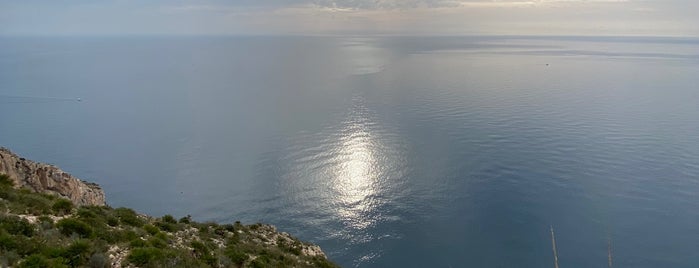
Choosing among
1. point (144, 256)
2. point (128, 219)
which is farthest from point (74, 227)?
point (128, 219)

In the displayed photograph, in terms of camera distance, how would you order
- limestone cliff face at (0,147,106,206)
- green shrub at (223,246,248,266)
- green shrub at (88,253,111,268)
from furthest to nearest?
limestone cliff face at (0,147,106,206), green shrub at (223,246,248,266), green shrub at (88,253,111,268)

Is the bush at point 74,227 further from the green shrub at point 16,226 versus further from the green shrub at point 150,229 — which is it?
the green shrub at point 150,229

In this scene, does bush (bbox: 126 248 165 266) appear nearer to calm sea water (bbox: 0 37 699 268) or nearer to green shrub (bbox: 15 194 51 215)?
green shrub (bbox: 15 194 51 215)

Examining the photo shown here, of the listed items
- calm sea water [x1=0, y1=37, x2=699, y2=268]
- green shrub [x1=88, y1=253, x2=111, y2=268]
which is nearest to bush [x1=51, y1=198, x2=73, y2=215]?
green shrub [x1=88, y1=253, x2=111, y2=268]

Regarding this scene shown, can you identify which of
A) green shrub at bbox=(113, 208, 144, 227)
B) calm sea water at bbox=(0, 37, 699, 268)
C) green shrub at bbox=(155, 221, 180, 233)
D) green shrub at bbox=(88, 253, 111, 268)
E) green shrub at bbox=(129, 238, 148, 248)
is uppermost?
green shrub at bbox=(88, 253, 111, 268)

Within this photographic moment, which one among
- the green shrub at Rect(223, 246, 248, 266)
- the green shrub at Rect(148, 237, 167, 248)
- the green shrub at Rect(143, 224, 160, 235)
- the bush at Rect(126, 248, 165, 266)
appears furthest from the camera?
the green shrub at Rect(223, 246, 248, 266)

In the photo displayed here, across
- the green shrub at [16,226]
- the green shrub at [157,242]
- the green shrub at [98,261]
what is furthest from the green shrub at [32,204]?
the green shrub at [98,261]

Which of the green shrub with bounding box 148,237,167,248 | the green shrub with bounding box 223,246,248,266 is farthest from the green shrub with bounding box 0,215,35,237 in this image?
the green shrub with bounding box 223,246,248,266

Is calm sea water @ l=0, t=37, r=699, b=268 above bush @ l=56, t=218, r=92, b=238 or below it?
below

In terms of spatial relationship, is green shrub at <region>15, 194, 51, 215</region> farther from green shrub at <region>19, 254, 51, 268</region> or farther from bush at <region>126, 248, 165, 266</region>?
green shrub at <region>19, 254, 51, 268</region>

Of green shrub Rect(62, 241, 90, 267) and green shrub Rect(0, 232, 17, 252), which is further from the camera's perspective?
green shrub Rect(62, 241, 90, 267)
